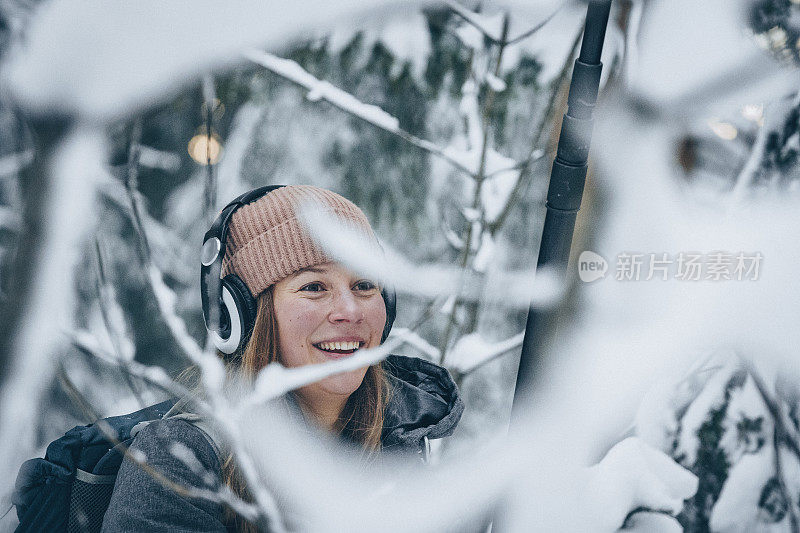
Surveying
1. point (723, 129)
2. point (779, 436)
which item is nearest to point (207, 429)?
point (723, 129)

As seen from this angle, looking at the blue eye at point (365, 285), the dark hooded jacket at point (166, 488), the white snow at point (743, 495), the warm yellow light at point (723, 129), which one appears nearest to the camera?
the dark hooded jacket at point (166, 488)

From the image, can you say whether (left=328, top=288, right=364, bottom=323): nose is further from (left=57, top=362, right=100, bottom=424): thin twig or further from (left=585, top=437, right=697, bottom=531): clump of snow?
(left=585, top=437, right=697, bottom=531): clump of snow

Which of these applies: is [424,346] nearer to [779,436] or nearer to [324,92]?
[324,92]

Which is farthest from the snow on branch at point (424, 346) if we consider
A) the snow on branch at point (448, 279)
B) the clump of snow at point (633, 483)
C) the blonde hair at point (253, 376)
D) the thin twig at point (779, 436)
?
the thin twig at point (779, 436)

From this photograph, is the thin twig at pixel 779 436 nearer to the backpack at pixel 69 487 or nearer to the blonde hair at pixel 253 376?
the blonde hair at pixel 253 376

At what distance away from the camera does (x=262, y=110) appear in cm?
132

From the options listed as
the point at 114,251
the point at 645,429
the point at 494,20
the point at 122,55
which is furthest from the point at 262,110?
the point at 645,429

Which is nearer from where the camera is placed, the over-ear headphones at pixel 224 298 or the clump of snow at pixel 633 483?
the over-ear headphones at pixel 224 298

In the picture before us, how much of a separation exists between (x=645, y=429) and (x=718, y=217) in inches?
22.8

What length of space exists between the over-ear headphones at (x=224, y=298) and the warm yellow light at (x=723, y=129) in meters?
1.14

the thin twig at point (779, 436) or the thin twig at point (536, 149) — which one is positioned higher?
the thin twig at point (536, 149)

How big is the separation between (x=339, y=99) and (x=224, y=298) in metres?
0.57

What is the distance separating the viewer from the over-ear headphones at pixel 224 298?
1.03 meters

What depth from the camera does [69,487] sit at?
1009mm
